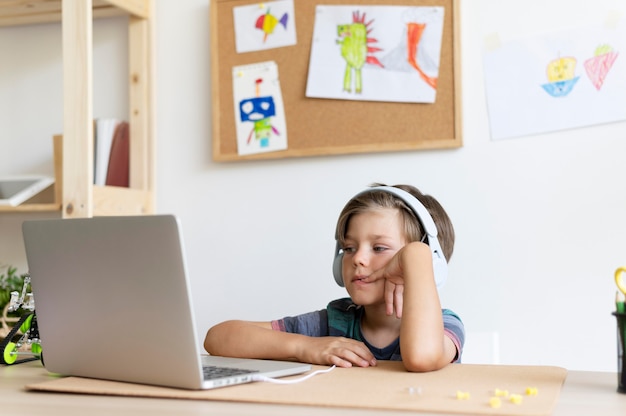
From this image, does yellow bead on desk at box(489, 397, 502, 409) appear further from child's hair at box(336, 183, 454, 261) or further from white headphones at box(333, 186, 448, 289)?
child's hair at box(336, 183, 454, 261)

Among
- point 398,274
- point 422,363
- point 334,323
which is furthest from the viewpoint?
point 334,323

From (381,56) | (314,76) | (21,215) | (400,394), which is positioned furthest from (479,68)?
(21,215)

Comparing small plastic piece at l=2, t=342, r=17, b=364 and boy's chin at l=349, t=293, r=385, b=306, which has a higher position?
boy's chin at l=349, t=293, r=385, b=306

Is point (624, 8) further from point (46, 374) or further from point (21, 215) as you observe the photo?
point (21, 215)

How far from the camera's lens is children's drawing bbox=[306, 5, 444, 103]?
2.11m

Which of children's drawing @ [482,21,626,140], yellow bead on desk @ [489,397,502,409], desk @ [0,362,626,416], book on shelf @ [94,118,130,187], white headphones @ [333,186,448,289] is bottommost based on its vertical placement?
desk @ [0,362,626,416]

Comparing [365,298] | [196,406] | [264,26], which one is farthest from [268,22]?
[196,406]

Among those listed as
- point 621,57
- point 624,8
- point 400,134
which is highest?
point 624,8

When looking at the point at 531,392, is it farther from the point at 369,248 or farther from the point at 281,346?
the point at 369,248

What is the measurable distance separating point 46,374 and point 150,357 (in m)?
0.32

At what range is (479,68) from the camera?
A: 208cm

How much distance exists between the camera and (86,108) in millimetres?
2127

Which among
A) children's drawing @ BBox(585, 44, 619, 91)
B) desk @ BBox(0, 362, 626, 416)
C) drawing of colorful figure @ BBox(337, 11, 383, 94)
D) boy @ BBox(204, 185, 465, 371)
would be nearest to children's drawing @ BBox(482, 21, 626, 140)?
children's drawing @ BBox(585, 44, 619, 91)

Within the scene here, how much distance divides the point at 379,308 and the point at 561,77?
2.67 feet
